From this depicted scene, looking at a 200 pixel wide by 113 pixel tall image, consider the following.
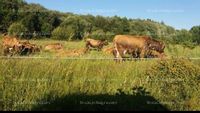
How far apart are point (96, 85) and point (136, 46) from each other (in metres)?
6.68

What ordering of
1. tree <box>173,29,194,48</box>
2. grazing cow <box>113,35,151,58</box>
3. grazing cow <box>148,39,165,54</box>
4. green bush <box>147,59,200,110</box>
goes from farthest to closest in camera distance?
1. grazing cow <box>148,39,165,54</box>
2. grazing cow <box>113,35,151,58</box>
3. tree <box>173,29,194,48</box>
4. green bush <box>147,59,200,110</box>

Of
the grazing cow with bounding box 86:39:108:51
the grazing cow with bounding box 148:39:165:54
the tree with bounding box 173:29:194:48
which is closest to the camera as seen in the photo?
the tree with bounding box 173:29:194:48

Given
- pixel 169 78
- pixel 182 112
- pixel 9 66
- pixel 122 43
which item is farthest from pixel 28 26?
pixel 182 112

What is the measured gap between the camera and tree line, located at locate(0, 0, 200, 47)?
13.3m

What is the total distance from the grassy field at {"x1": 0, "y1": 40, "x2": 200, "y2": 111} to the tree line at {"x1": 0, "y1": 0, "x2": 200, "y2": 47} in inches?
107

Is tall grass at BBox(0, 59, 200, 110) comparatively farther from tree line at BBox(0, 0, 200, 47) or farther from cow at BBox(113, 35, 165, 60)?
cow at BBox(113, 35, 165, 60)

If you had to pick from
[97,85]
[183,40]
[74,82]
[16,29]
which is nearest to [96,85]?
[97,85]

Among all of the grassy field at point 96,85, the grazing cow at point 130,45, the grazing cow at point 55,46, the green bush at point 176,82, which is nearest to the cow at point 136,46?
the grazing cow at point 130,45

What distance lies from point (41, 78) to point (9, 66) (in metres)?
0.81

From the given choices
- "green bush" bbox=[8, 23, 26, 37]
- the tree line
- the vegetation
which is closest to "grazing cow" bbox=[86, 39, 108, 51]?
the tree line

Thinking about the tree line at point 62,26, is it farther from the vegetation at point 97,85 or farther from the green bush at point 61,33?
the vegetation at point 97,85

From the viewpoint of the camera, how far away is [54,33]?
15.0 m

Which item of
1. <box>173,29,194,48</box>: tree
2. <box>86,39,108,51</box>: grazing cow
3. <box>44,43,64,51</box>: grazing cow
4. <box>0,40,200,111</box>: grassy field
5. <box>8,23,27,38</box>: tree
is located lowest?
<box>86,39,108,51</box>: grazing cow

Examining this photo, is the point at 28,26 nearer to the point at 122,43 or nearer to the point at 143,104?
the point at 122,43
